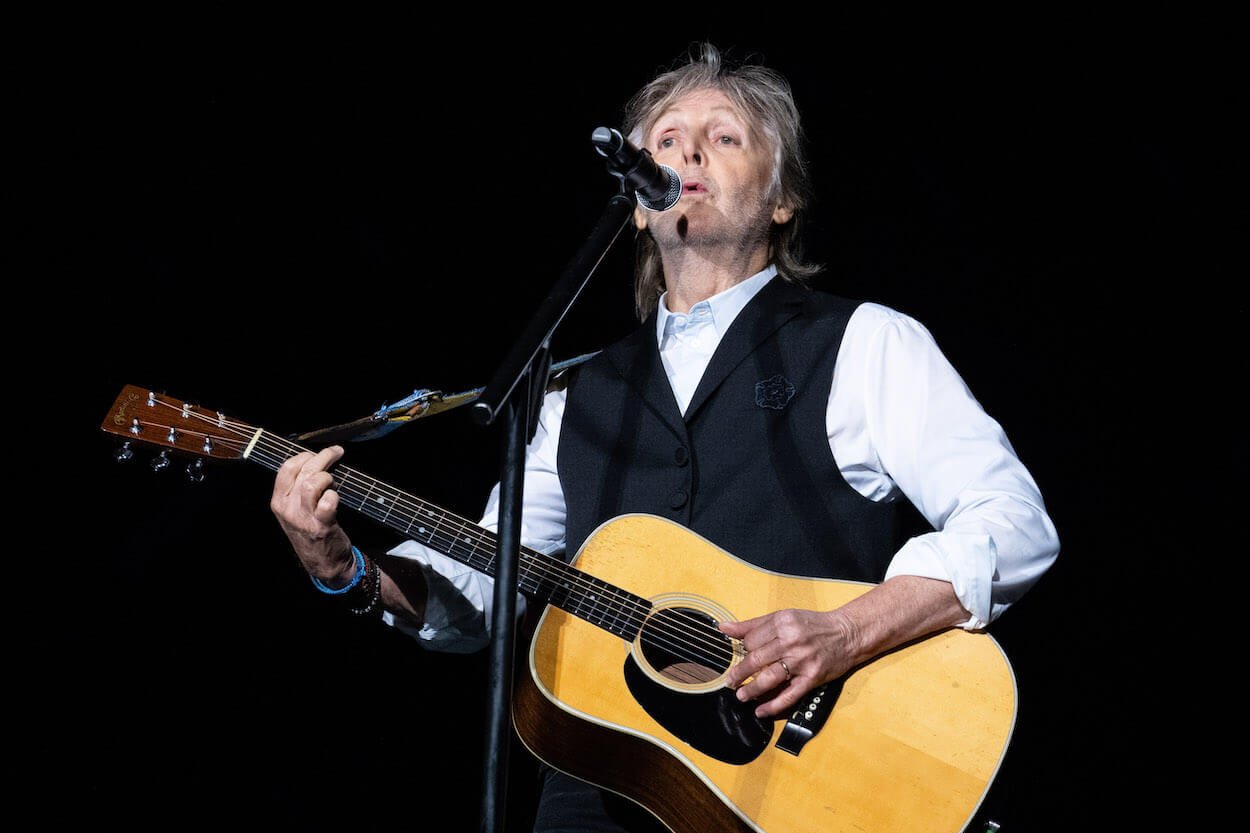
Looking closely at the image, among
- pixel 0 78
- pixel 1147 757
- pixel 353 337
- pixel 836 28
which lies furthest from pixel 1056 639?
pixel 0 78

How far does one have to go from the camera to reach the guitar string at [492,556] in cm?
203

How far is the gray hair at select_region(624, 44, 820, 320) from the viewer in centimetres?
288

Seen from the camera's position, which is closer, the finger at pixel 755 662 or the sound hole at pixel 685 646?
the finger at pixel 755 662

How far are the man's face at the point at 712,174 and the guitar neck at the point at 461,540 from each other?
3.26ft

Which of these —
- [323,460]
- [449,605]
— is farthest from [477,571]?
[323,460]

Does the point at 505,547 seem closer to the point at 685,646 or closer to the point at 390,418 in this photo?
the point at 685,646

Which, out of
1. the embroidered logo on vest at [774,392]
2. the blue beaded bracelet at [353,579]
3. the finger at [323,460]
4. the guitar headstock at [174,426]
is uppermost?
the embroidered logo on vest at [774,392]

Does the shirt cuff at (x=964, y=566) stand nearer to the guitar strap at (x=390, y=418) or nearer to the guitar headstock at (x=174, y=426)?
the guitar strap at (x=390, y=418)

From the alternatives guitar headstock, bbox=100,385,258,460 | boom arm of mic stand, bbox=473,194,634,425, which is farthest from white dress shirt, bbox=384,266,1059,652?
boom arm of mic stand, bbox=473,194,634,425

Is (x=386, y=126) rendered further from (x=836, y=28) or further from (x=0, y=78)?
(x=836, y=28)

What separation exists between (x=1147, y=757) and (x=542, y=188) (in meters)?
2.45

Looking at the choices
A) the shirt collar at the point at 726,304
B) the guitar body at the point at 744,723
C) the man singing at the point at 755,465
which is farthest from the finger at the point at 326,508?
the shirt collar at the point at 726,304

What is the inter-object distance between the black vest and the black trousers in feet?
1.77

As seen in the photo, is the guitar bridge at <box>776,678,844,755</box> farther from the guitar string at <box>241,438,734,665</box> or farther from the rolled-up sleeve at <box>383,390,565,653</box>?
the rolled-up sleeve at <box>383,390,565,653</box>
